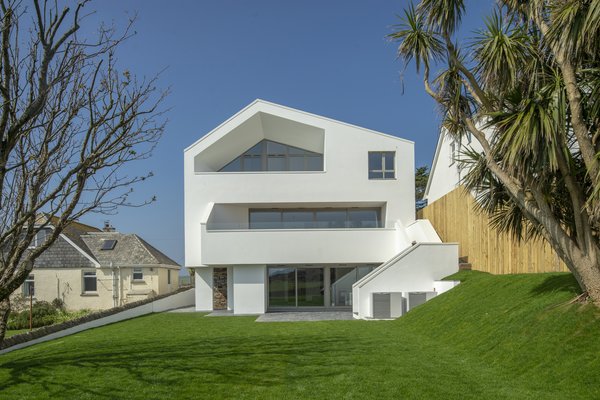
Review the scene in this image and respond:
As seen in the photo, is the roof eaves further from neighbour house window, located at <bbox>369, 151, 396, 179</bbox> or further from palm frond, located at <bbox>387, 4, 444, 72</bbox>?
palm frond, located at <bbox>387, 4, 444, 72</bbox>

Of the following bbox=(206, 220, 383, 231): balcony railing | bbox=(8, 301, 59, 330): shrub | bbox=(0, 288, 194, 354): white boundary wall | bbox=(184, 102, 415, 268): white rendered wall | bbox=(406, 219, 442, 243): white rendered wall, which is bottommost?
bbox=(8, 301, 59, 330): shrub

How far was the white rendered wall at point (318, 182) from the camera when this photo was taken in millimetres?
20016

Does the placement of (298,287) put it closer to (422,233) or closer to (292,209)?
(292,209)

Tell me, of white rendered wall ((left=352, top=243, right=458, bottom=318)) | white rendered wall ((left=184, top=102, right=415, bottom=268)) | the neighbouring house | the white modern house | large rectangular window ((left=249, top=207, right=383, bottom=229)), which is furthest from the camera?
the neighbouring house

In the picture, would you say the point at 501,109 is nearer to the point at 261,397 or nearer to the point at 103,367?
the point at 261,397

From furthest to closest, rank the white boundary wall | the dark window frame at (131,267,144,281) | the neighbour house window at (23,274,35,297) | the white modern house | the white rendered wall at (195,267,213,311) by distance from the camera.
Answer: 1. the dark window frame at (131,267,144,281)
2. the neighbour house window at (23,274,35,297)
3. the white rendered wall at (195,267,213,311)
4. the white modern house
5. the white boundary wall

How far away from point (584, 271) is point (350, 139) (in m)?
14.0

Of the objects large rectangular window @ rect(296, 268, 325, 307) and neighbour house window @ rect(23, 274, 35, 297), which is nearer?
large rectangular window @ rect(296, 268, 325, 307)

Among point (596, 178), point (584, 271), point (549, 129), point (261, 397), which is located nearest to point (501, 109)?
point (549, 129)

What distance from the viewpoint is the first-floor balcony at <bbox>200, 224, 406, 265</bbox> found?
18.8 m

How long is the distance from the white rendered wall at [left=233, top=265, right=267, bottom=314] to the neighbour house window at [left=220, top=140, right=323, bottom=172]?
5.17 m

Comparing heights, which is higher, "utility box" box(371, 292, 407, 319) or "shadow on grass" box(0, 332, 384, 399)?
"shadow on grass" box(0, 332, 384, 399)

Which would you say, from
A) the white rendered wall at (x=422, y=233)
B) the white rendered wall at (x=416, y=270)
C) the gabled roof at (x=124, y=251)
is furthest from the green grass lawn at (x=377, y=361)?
the gabled roof at (x=124, y=251)

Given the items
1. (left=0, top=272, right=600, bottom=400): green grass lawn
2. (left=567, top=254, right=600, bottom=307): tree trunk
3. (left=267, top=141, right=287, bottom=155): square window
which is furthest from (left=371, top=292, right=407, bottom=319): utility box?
(left=267, top=141, right=287, bottom=155): square window
